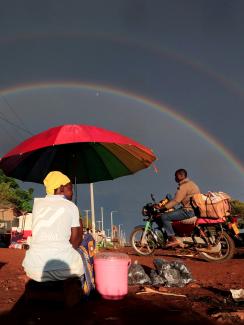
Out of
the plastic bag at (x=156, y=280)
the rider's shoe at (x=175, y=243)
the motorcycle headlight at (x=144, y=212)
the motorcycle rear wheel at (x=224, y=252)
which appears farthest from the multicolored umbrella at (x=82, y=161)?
the motorcycle rear wheel at (x=224, y=252)

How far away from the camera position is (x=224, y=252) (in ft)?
31.0

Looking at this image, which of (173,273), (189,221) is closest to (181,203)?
(189,221)

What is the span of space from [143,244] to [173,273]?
4339mm

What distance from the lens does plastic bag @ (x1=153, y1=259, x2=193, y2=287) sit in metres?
6.46

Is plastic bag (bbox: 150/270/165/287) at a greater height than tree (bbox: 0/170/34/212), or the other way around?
tree (bbox: 0/170/34/212)

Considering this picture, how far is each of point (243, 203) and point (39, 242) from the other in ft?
152

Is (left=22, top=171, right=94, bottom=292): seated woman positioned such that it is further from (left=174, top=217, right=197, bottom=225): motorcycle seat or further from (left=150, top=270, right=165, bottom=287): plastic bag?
(left=174, top=217, right=197, bottom=225): motorcycle seat

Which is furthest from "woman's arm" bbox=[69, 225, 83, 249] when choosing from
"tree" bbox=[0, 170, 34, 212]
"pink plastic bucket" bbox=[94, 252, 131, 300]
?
"tree" bbox=[0, 170, 34, 212]

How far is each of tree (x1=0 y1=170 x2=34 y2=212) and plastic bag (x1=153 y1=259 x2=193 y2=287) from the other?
32591mm

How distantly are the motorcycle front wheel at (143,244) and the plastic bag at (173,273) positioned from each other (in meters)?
4.10

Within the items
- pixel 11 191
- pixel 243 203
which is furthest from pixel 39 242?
pixel 243 203

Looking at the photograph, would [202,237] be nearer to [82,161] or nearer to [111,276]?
[82,161]

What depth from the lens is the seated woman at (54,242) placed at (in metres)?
4.51

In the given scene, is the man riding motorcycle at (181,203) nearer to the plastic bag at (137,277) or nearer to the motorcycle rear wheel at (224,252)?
the motorcycle rear wheel at (224,252)
